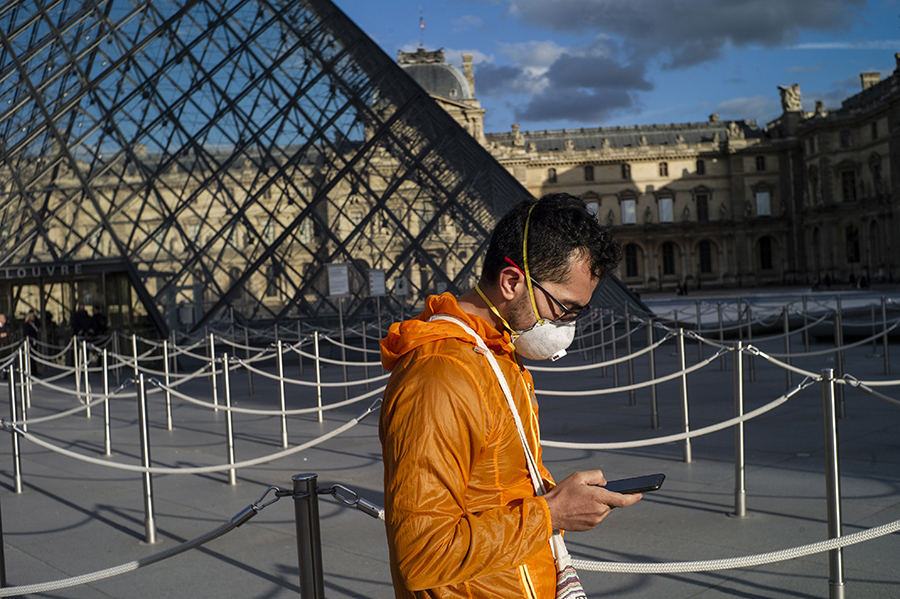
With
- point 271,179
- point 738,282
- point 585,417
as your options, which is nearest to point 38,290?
point 271,179

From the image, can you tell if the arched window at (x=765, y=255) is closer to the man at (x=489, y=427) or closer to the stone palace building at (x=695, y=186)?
the stone palace building at (x=695, y=186)

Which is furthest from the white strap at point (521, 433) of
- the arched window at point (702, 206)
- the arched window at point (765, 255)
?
the arched window at point (702, 206)

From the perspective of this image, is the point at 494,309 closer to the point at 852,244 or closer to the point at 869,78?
the point at 852,244

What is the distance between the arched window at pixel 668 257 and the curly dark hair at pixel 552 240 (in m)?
64.8

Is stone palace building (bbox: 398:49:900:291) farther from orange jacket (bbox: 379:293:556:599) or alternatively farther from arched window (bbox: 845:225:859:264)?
orange jacket (bbox: 379:293:556:599)

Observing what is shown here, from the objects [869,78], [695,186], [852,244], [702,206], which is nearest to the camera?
[852,244]

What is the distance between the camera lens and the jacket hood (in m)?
1.47

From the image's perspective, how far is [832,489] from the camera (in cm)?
293

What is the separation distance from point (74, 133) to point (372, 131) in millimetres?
5652

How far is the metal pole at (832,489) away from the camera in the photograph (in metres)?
2.79

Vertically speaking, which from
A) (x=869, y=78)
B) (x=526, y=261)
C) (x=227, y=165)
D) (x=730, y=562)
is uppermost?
(x=869, y=78)

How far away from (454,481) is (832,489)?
6.93 ft

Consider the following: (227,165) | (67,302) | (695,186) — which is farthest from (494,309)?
(695,186)

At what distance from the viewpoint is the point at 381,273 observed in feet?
40.4
